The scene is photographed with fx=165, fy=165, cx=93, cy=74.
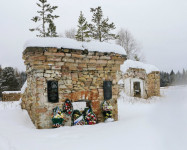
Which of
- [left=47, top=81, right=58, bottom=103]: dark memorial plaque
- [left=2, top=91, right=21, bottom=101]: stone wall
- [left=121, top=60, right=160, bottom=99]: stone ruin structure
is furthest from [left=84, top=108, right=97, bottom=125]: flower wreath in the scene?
[left=2, top=91, right=21, bottom=101]: stone wall

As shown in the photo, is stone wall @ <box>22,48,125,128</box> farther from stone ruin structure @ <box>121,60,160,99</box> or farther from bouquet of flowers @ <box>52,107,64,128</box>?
stone ruin structure @ <box>121,60,160,99</box>

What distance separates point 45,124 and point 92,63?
7.72 feet

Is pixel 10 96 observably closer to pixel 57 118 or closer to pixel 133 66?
pixel 133 66

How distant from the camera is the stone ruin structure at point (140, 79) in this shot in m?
12.5

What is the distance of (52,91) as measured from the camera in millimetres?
4812

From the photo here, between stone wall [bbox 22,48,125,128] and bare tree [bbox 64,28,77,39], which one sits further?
bare tree [bbox 64,28,77,39]

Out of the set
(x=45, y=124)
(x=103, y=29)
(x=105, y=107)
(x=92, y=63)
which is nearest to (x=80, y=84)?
(x=92, y=63)

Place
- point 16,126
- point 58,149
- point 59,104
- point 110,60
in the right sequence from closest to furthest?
point 58,149
point 16,126
point 59,104
point 110,60

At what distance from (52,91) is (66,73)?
694 millimetres

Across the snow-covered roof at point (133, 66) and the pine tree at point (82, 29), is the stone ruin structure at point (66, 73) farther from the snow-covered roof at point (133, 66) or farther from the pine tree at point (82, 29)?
the pine tree at point (82, 29)

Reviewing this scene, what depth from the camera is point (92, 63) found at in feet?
17.9

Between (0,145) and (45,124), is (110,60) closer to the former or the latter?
(45,124)

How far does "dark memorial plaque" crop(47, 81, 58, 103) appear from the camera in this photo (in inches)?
188

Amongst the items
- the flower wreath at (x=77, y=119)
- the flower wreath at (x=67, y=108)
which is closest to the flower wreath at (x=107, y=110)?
the flower wreath at (x=77, y=119)
